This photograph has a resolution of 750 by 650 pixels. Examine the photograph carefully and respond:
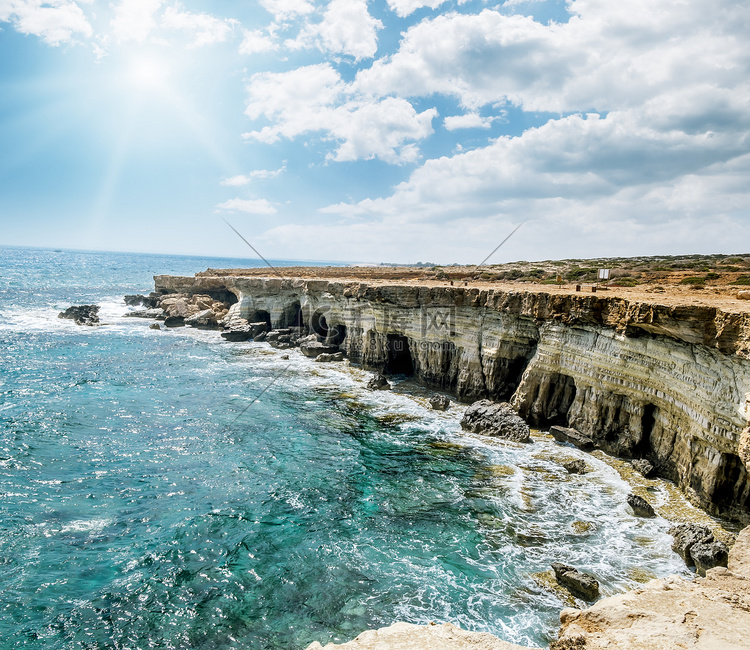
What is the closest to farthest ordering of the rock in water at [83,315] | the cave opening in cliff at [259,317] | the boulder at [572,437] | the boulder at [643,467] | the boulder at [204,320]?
the boulder at [643,467] → the boulder at [572,437] → the cave opening in cliff at [259,317] → the rock in water at [83,315] → the boulder at [204,320]

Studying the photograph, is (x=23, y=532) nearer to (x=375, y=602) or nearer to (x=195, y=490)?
(x=195, y=490)

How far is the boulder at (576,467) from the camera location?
710 inches

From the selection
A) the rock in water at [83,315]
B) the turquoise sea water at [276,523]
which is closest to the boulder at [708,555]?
the turquoise sea water at [276,523]

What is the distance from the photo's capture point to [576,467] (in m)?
18.1

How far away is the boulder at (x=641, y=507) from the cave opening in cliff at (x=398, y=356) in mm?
19188

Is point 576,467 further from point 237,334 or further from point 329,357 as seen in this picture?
point 237,334

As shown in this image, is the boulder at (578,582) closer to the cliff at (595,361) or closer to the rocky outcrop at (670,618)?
the rocky outcrop at (670,618)

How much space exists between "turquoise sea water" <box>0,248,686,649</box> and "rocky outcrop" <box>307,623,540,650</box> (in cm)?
454

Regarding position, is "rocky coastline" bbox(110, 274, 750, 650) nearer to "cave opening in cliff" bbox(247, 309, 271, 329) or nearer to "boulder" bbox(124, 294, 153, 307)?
"cave opening in cliff" bbox(247, 309, 271, 329)

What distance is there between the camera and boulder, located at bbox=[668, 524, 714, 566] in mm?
12641

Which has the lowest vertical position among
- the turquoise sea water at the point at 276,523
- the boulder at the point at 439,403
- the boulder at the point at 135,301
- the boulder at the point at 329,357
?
the turquoise sea water at the point at 276,523

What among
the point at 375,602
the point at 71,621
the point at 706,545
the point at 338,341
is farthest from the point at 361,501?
the point at 338,341

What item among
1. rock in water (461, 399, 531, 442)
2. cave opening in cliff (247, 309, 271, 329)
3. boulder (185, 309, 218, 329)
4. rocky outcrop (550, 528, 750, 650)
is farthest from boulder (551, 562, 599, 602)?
boulder (185, 309, 218, 329)

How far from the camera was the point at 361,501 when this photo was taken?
16141 millimetres
